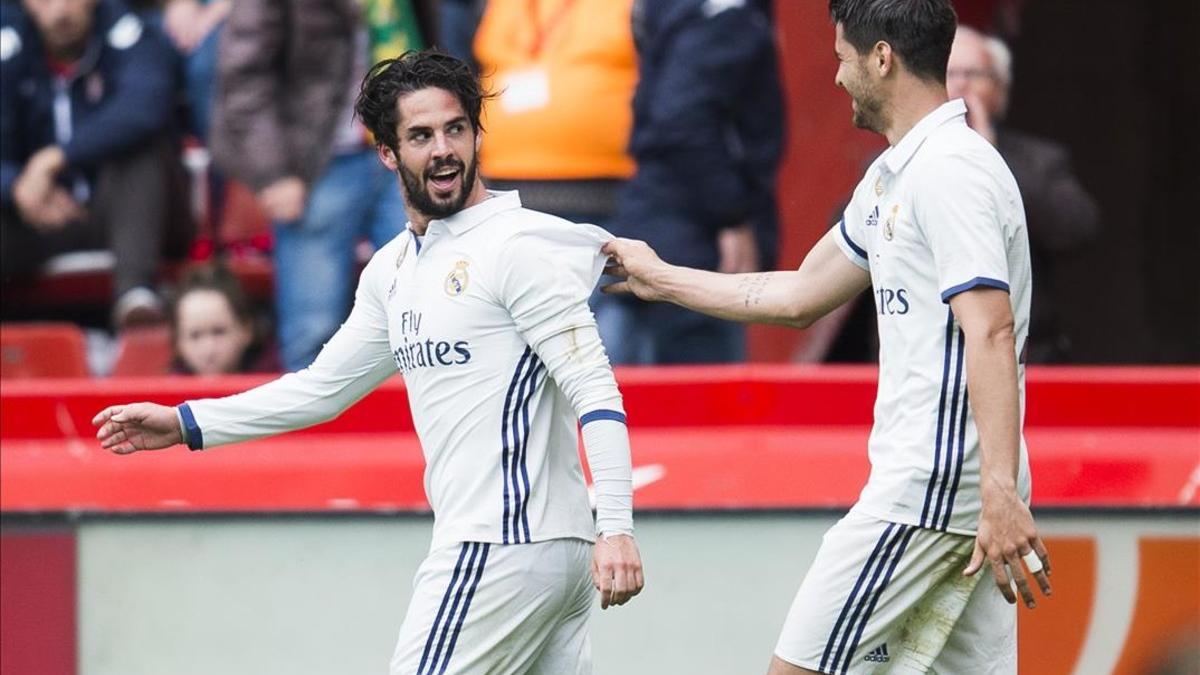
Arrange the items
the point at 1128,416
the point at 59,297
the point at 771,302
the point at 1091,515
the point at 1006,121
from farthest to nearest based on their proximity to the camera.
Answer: the point at 1006,121 → the point at 59,297 → the point at 1128,416 → the point at 1091,515 → the point at 771,302

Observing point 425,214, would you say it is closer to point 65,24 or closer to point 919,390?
point 919,390

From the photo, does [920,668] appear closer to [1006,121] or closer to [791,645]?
[791,645]

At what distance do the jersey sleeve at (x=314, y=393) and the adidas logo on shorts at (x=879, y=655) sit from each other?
4.01 feet

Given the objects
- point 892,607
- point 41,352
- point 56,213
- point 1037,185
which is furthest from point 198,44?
point 892,607

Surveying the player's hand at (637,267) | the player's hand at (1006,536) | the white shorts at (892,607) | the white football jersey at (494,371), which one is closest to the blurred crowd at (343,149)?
the player's hand at (637,267)

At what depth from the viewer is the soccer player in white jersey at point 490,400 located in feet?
14.5

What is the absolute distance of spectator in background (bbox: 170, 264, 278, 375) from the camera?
291 inches

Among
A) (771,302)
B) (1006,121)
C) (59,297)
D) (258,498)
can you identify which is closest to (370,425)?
(258,498)

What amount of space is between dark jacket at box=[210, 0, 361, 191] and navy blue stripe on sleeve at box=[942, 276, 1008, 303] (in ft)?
12.1

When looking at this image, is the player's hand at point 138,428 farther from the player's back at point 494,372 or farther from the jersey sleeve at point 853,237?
the jersey sleeve at point 853,237

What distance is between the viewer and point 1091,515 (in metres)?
5.50

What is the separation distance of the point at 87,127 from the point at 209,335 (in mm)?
1114

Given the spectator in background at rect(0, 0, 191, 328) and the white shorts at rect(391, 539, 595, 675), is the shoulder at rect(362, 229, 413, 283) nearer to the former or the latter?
the white shorts at rect(391, 539, 595, 675)

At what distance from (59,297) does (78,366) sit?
3.69ft
